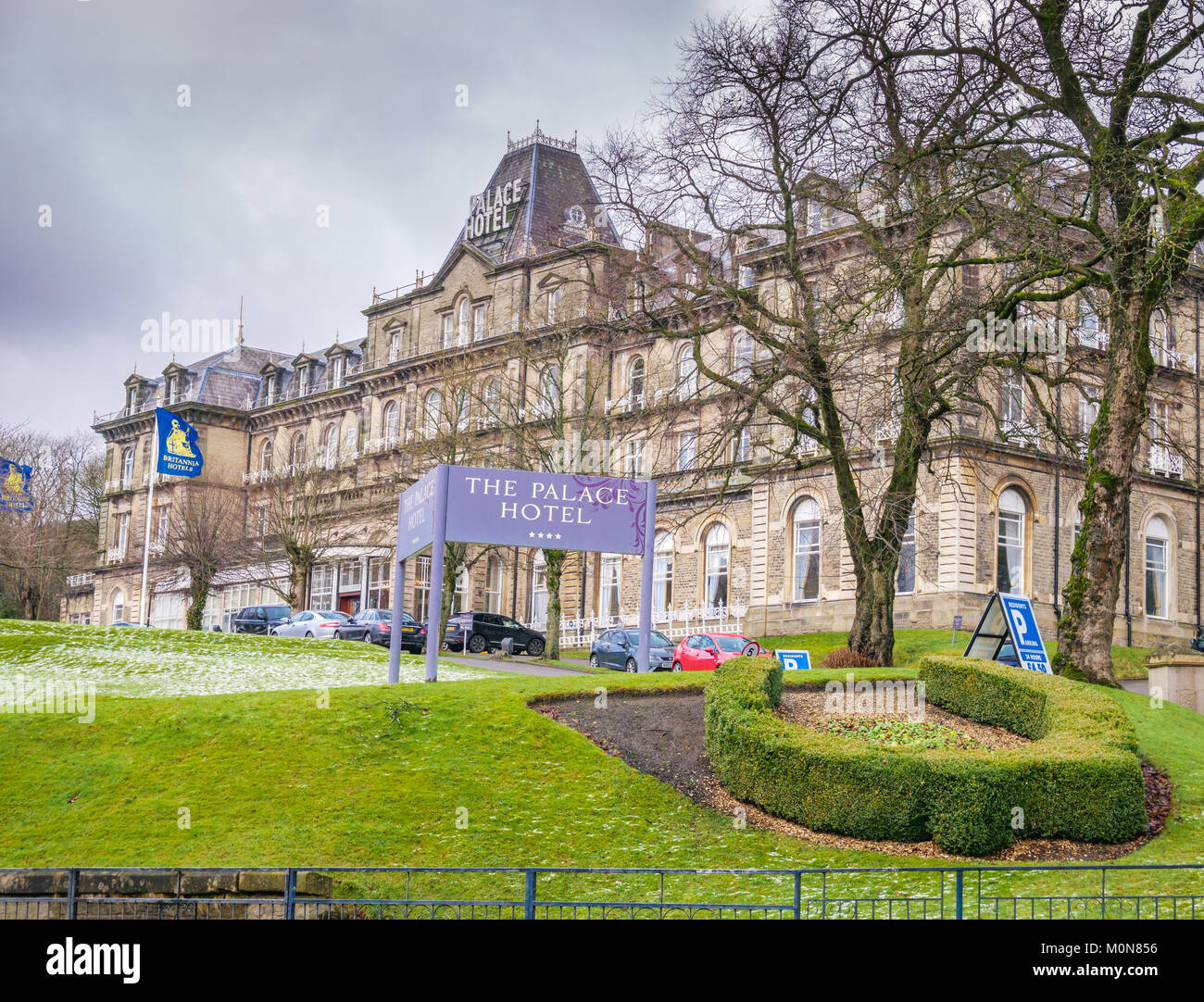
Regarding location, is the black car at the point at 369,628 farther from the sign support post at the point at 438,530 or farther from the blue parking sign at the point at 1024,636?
the blue parking sign at the point at 1024,636

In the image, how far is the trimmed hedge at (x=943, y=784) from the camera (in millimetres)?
14867

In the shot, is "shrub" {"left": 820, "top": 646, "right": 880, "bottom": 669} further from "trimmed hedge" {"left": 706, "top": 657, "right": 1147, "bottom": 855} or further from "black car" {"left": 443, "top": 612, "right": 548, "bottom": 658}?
"black car" {"left": 443, "top": 612, "right": 548, "bottom": 658}

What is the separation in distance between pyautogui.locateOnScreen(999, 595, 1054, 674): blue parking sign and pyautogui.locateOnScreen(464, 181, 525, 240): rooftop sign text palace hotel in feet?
147

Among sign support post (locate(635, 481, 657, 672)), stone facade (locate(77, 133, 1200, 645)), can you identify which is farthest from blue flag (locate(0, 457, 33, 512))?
sign support post (locate(635, 481, 657, 672))

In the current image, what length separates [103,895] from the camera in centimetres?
1128

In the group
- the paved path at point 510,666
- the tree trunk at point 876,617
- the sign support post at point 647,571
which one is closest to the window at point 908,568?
the paved path at point 510,666

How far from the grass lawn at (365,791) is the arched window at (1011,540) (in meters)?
22.7

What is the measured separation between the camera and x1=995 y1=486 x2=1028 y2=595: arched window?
4369 centimetres

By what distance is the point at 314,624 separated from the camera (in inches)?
1795

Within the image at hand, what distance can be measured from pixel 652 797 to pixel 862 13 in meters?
14.1

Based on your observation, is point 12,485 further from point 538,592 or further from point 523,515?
point 538,592

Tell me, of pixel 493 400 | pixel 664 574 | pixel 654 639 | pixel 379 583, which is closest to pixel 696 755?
pixel 654 639

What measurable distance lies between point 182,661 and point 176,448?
19.2 metres
